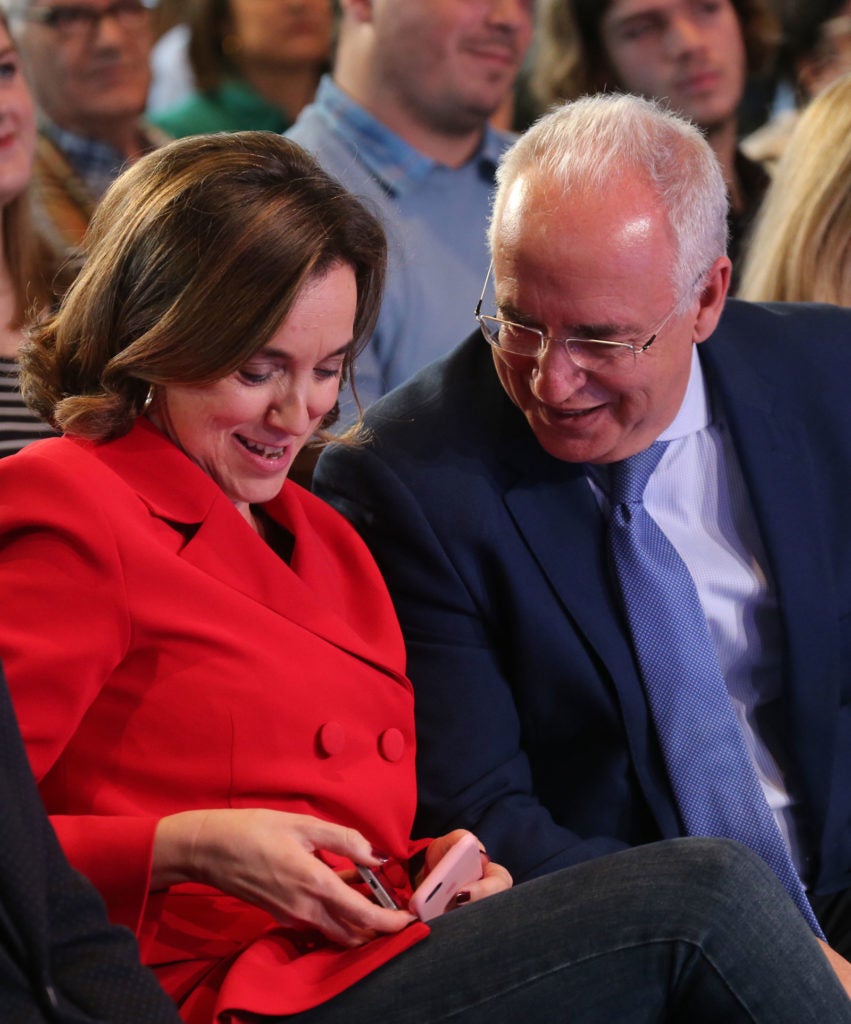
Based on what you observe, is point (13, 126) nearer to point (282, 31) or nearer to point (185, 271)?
point (282, 31)

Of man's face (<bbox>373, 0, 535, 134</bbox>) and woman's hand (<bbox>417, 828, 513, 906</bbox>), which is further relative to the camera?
man's face (<bbox>373, 0, 535, 134</bbox>)

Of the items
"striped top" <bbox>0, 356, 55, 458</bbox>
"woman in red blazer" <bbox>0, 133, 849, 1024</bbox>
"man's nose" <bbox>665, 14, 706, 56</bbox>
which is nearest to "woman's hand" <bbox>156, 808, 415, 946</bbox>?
"woman in red blazer" <bbox>0, 133, 849, 1024</bbox>

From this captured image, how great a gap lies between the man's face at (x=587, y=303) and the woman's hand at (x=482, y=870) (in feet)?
1.57

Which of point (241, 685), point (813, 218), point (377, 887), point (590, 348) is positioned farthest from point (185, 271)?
point (813, 218)

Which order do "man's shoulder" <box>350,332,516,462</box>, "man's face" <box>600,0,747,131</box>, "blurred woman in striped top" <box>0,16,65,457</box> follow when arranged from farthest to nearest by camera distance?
"man's face" <box>600,0,747,131</box>
"blurred woman in striped top" <box>0,16,65,457</box>
"man's shoulder" <box>350,332,516,462</box>

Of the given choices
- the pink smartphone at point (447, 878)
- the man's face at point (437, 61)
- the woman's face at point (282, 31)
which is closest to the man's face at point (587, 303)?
the pink smartphone at point (447, 878)

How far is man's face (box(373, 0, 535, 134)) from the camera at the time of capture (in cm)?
301

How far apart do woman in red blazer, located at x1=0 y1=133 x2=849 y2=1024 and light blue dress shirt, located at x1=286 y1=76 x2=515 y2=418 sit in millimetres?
1143

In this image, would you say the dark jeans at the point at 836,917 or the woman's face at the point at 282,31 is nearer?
the dark jeans at the point at 836,917

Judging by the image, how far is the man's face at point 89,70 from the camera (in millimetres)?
2863

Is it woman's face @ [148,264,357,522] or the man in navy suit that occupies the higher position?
woman's face @ [148,264,357,522]

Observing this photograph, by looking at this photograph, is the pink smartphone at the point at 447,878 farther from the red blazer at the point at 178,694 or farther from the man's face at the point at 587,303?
the man's face at the point at 587,303

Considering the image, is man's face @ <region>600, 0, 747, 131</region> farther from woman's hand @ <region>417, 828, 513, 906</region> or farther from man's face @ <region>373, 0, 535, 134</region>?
woman's hand @ <region>417, 828, 513, 906</region>

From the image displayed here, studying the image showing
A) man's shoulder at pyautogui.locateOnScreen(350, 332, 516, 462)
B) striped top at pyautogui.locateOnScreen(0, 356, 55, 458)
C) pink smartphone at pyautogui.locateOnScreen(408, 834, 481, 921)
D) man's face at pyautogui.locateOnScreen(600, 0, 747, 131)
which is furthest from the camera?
man's face at pyautogui.locateOnScreen(600, 0, 747, 131)
